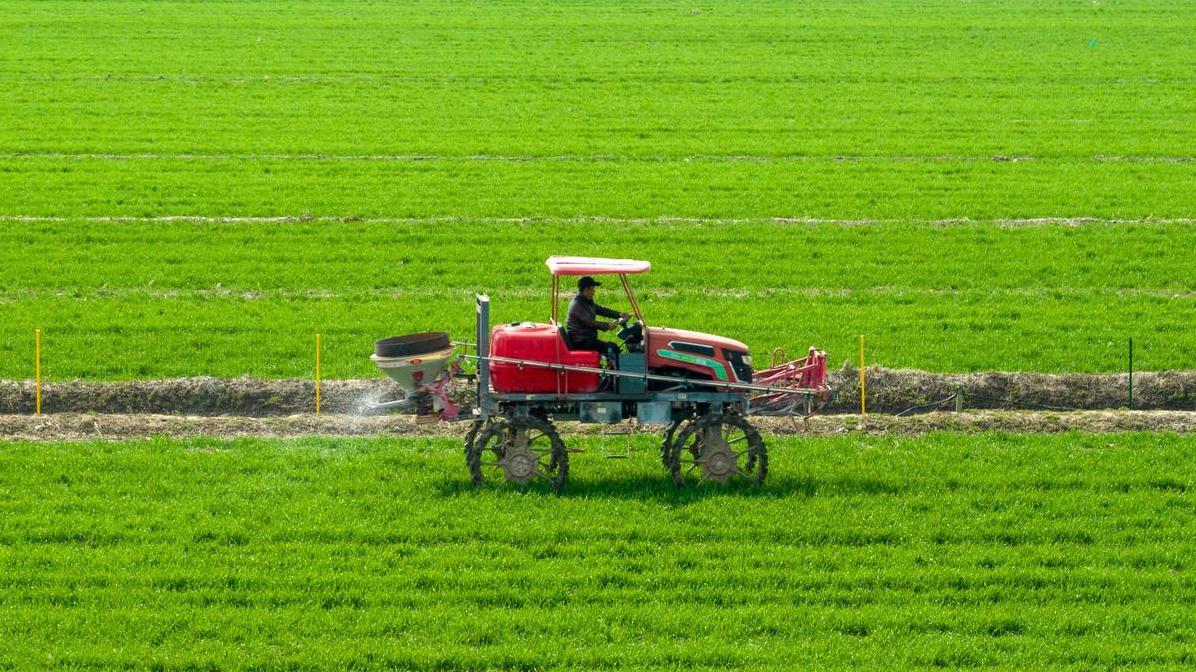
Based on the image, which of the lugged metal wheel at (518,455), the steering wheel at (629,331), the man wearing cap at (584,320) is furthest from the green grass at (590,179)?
the steering wheel at (629,331)

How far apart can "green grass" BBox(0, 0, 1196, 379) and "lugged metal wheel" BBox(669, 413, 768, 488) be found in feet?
20.4

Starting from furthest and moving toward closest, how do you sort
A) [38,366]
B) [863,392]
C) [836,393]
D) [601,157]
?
[601,157] → [836,393] → [38,366] → [863,392]

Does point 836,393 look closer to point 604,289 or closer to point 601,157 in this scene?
point 604,289

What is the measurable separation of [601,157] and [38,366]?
19859 millimetres

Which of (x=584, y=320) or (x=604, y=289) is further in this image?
(x=604, y=289)

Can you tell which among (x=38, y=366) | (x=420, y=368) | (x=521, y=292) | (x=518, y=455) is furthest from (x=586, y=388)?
(x=521, y=292)

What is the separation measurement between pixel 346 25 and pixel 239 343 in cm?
3775

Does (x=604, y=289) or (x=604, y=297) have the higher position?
(x=604, y=289)

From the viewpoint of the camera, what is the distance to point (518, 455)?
58.5 feet

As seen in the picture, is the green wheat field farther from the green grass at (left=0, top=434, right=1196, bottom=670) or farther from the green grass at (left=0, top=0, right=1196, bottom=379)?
the green grass at (left=0, top=0, right=1196, bottom=379)

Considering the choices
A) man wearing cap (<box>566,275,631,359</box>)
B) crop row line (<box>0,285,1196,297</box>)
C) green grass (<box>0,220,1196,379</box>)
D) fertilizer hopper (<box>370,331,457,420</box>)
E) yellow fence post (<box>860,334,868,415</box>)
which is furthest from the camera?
crop row line (<box>0,285,1196,297</box>)

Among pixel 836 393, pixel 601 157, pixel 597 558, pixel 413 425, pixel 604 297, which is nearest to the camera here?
pixel 597 558

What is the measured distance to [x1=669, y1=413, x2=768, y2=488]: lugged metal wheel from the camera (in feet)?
58.1

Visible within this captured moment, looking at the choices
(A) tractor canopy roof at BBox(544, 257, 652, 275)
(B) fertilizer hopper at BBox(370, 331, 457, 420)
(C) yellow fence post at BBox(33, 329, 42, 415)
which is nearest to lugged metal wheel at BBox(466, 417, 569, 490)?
(B) fertilizer hopper at BBox(370, 331, 457, 420)
